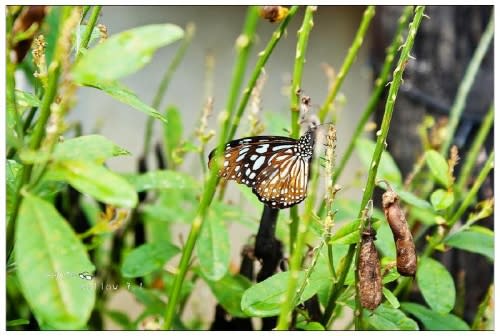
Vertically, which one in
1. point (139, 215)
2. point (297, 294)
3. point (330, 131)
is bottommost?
point (139, 215)

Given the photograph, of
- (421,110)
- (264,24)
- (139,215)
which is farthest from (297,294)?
(264,24)

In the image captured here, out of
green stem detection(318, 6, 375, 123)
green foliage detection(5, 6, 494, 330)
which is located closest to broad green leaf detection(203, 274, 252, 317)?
green foliage detection(5, 6, 494, 330)

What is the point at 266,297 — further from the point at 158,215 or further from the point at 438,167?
the point at 158,215

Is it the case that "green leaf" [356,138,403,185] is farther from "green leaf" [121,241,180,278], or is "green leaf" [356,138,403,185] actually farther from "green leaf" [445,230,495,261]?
"green leaf" [121,241,180,278]

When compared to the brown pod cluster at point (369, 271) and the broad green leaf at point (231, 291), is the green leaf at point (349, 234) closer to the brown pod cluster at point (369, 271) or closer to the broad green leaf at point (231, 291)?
the brown pod cluster at point (369, 271)

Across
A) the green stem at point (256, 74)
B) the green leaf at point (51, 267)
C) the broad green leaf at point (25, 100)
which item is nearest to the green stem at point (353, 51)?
the green stem at point (256, 74)

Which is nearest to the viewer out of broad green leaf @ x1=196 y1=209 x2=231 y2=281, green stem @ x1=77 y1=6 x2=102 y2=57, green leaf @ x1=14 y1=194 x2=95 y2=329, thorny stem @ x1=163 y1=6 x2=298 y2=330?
green leaf @ x1=14 y1=194 x2=95 y2=329
